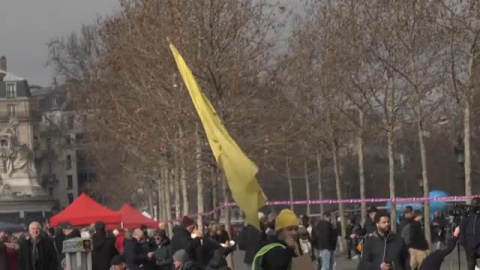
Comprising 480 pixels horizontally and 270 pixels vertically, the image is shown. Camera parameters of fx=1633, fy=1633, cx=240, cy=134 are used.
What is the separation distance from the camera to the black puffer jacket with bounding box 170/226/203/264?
24.8 metres

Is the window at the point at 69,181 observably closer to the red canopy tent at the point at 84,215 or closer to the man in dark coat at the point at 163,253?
the red canopy tent at the point at 84,215

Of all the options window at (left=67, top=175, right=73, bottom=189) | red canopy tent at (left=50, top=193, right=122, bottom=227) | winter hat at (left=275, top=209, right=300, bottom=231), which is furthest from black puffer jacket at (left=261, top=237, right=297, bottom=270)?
window at (left=67, top=175, right=73, bottom=189)

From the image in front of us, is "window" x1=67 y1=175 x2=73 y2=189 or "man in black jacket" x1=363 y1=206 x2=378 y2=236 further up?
"window" x1=67 y1=175 x2=73 y2=189

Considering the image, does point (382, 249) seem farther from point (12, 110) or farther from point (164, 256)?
point (12, 110)

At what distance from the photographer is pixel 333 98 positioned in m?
54.6

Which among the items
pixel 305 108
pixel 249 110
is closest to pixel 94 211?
pixel 249 110

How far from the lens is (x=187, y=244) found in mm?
24875

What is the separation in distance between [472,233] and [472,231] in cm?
4

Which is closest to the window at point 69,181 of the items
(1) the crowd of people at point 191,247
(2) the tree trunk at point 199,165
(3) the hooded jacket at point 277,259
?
(2) the tree trunk at point 199,165

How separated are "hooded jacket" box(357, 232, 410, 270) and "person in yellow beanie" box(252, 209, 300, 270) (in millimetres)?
3792

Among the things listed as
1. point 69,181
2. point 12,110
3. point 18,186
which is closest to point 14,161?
point 18,186

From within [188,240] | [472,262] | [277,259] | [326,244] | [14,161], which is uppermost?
[14,161]

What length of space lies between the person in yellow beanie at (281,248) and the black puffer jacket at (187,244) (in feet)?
32.1

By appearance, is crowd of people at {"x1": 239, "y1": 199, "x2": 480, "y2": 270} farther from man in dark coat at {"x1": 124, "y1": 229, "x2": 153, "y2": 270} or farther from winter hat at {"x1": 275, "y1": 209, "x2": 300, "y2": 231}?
man in dark coat at {"x1": 124, "y1": 229, "x2": 153, "y2": 270}
